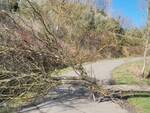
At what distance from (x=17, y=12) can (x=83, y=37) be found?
9.45 feet

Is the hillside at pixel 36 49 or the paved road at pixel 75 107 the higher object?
the hillside at pixel 36 49

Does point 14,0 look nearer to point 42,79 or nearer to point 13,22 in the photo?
point 13,22

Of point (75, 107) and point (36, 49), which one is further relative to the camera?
point (75, 107)

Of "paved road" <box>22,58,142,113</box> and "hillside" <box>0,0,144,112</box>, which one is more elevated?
"hillside" <box>0,0,144,112</box>

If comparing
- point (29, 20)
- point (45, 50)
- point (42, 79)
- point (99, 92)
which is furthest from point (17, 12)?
point (99, 92)

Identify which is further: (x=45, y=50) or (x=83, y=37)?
(x=83, y=37)

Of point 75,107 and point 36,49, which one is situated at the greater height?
point 36,49

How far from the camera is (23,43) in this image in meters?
14.3

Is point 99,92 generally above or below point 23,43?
below

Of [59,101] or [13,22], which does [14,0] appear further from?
[59,101]

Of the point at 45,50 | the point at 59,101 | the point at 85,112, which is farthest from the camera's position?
the point at 59,101

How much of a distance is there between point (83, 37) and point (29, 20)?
2637mm

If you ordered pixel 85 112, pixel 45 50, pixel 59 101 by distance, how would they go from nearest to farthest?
pixel 85 112
pixel 45 50
pixel 59 101

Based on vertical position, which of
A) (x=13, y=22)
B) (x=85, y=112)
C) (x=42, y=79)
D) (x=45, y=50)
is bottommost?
(x=85, y=112)
